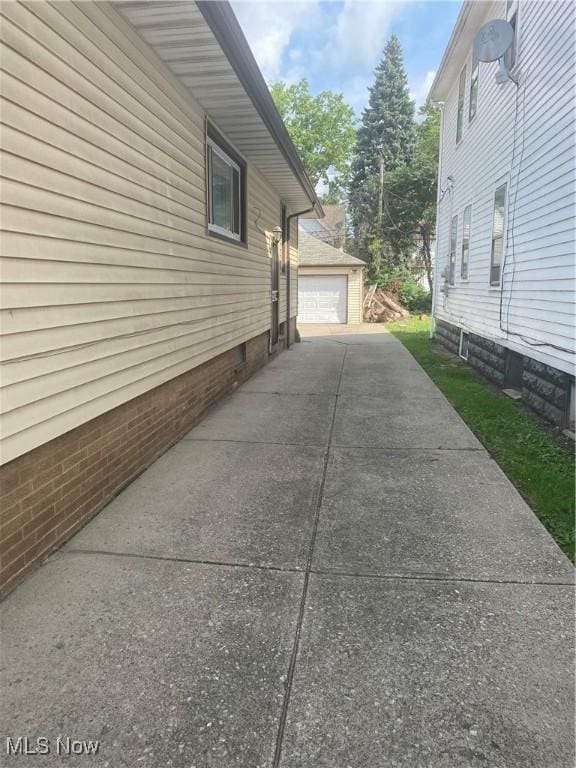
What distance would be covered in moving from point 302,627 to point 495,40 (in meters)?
7.99

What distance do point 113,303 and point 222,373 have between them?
320 cm

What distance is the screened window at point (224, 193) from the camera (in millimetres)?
6184

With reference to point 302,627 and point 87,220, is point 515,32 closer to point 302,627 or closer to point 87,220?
point 87,220

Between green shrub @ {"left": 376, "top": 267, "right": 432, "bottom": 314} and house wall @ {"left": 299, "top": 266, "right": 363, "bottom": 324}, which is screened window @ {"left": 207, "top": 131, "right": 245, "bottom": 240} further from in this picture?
green shrub @ {"left": 376, "top": 267, "right": 432, "bottom": 314}

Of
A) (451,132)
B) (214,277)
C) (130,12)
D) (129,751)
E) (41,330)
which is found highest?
(451,132)

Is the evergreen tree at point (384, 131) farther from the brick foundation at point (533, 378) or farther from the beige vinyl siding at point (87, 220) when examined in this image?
the beige vinyl siding at point (87, 220)

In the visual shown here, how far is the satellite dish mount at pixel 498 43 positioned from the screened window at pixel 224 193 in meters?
3.77

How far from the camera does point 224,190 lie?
698 centimetres

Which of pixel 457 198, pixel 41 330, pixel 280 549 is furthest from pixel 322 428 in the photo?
pixel 457 198

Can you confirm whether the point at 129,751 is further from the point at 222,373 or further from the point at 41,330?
the point at 222,373

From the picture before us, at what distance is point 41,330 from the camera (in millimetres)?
2727

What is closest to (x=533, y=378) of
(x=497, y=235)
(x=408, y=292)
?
(x=497, y=235)

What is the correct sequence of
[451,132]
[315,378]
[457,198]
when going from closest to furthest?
[315,378]
[457,198]
[451,132]

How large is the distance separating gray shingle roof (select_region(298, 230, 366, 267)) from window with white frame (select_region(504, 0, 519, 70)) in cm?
1283
